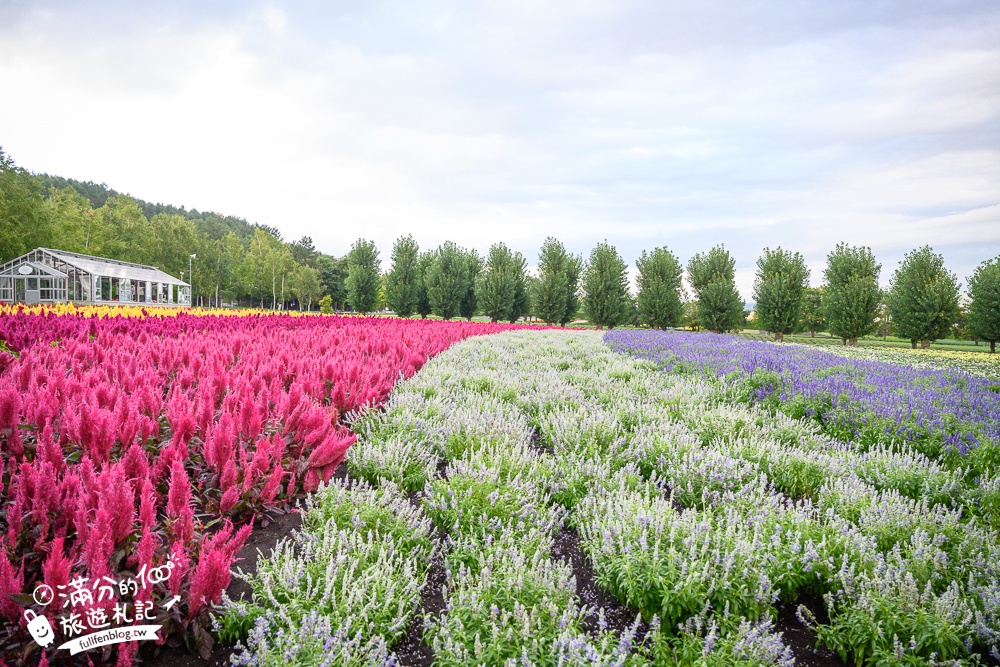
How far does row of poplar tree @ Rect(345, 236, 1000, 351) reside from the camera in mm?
32875

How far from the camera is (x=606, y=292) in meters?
41.5

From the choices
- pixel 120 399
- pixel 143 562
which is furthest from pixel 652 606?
pixel 120 399

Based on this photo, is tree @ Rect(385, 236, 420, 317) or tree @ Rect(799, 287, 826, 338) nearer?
tree @ Rect(385, 236, 420, 317)

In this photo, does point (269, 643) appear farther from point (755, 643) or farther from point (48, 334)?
point (48, 334)

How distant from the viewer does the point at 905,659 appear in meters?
2.03

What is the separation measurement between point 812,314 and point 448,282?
1810 inches

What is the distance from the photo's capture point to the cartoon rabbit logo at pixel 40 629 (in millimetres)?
1626

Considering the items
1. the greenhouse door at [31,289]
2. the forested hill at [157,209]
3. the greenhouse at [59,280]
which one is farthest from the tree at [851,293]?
the forested hill at [157,209]

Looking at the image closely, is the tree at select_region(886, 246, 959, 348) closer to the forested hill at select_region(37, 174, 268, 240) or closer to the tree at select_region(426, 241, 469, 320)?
the tree at select_region(426, 241, 469, 320)

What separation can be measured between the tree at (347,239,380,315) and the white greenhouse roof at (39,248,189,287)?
16.6m

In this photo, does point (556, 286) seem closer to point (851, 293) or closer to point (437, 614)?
point (851, 293)

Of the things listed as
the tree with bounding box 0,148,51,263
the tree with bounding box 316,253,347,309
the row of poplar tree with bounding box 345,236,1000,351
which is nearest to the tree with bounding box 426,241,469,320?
the row of poplar tree with bounding box 345,236,1000,351

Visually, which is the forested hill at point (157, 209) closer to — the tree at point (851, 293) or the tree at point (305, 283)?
the tree at point (305, 283)

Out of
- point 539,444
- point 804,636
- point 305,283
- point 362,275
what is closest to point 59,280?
point 362,275
